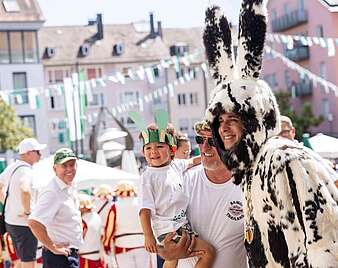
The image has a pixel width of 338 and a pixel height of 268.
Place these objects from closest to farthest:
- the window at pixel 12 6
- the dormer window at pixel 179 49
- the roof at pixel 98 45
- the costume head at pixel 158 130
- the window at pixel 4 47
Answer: the costume head at pixel 158 130 → the window at pixel 12 6 → the window at pixel 4 47 → the roof at pixel 98 45 → the dormer window at pixel 179 49

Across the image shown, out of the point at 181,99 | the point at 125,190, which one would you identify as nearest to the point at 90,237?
the point at 125,190

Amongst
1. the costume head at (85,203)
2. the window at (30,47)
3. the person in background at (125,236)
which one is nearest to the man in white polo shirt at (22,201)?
the costume head at (85,203)

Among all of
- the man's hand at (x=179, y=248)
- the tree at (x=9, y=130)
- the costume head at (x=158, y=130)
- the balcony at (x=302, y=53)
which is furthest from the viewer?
the balcony at (x=302, y=53)

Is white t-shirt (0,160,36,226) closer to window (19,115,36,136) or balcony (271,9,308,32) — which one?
balcony (271,9,308,32)

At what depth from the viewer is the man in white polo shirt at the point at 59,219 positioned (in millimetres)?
5641

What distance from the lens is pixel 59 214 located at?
227 inches

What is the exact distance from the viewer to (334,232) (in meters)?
2.68

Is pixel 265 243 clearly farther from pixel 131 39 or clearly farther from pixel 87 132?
pixel 131 39

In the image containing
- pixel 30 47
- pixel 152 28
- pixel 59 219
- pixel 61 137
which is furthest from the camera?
pixel 152 28

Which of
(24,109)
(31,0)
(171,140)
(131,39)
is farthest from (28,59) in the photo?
(171,140)

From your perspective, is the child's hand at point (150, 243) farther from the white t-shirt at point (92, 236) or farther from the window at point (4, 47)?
the window at point (4, 47)

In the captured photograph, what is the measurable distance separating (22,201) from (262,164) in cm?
513

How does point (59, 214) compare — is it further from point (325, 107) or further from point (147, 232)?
point (325, 107)

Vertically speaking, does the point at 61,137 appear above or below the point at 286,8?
below
